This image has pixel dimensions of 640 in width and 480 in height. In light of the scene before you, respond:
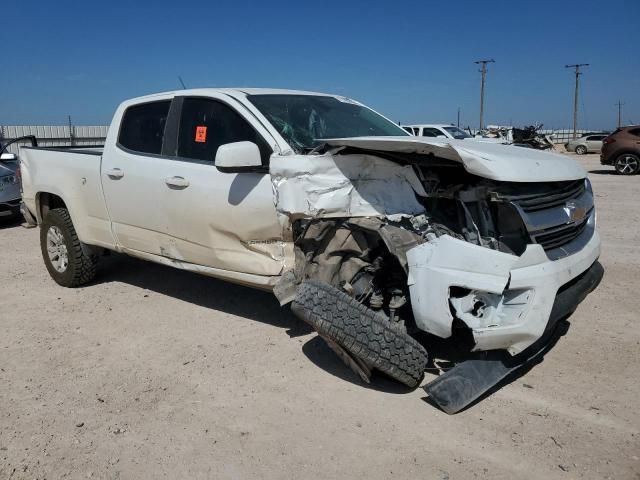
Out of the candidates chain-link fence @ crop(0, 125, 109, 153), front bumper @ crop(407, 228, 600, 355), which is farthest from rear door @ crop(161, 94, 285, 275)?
chain-link fence @ crop(0, 125, 109, 153)

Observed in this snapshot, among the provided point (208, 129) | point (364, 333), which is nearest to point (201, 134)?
point (208, 129)

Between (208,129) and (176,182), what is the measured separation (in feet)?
1.55

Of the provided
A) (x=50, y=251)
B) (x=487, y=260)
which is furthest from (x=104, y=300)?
(x=487, y=260)

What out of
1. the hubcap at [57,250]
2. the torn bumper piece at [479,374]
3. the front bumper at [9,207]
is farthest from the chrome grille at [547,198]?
the front bumper at [9,207]

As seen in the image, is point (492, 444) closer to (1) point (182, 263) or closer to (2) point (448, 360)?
(2) point (448, 360)

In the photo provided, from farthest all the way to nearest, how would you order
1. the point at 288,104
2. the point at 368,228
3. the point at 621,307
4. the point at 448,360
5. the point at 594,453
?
the point at 621,307, the point at 288,104, the point at 448,360, the point at 368,228, the point at 594,453

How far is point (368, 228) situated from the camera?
3273 mm

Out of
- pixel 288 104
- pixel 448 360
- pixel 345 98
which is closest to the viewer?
pixel 448 360

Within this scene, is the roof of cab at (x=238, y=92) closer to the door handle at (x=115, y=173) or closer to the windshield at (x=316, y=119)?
the windshield at (x=316, y=119)

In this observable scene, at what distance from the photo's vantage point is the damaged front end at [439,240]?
2.92m

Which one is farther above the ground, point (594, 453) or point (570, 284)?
point (570, 284)

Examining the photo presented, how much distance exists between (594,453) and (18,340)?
4005 mm

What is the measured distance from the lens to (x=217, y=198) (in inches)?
155

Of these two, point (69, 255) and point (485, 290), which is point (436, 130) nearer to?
point (69, 255)
